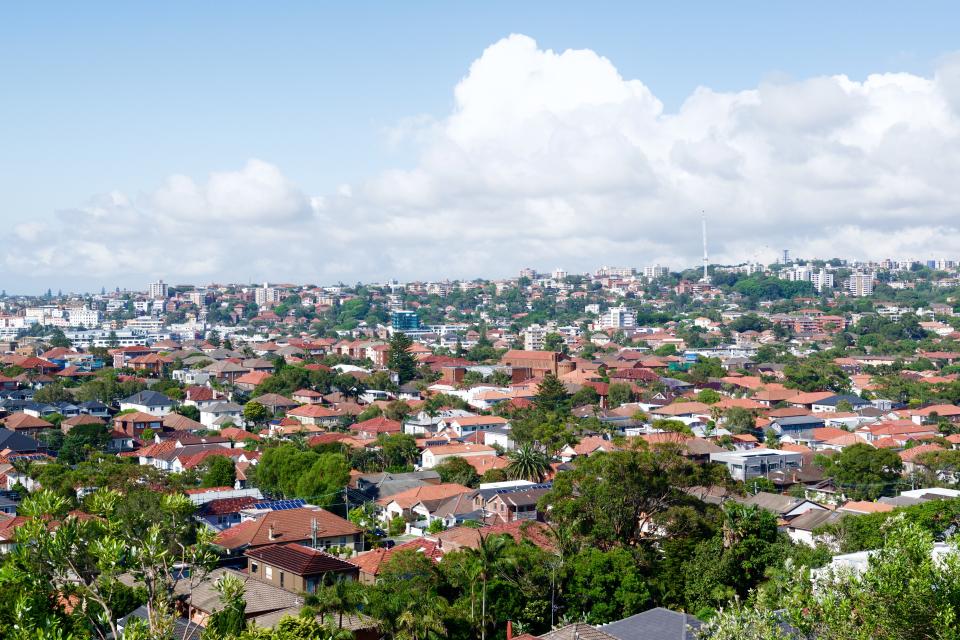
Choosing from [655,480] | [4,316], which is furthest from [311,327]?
[655,480]

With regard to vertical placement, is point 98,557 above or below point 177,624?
above

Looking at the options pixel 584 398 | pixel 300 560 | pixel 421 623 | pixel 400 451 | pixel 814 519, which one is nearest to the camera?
pixel 421 623

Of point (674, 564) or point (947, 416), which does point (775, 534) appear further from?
point (947, 416)

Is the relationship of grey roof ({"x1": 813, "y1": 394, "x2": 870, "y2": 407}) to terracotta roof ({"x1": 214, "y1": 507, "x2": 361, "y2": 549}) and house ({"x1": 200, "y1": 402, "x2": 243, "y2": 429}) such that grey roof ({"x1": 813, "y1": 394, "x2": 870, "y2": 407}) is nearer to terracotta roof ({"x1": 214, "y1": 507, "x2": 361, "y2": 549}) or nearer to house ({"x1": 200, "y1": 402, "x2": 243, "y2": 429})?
house ({"x1": 200, "y1": 402, "x2": 243, "y2": 429})

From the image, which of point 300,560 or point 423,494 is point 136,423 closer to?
point 423,494

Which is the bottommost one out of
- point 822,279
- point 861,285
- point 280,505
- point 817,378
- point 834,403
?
point 834,403

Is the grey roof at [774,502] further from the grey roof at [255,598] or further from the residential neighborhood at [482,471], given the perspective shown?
the grey roof at [255,598]

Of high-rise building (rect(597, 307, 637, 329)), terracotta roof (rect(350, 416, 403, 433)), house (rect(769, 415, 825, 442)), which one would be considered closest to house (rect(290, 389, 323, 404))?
terracotta roof (rect(350, 416, 403, 433))

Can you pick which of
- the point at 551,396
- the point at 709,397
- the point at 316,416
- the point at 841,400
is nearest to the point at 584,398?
the point at 551,396
